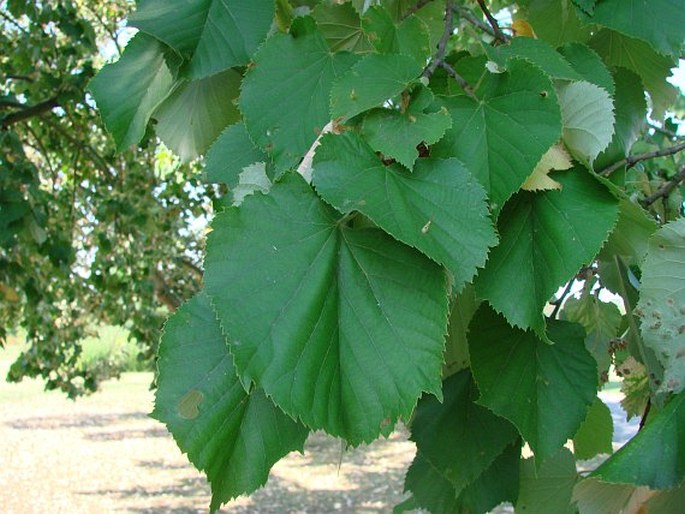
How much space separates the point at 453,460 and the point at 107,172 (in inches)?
152

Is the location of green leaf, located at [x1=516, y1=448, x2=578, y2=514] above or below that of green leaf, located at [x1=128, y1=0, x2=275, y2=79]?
below

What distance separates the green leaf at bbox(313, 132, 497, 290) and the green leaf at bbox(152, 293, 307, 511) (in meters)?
0.14

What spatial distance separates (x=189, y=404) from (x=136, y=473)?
8.65m

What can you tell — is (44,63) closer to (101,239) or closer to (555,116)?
(101,239)

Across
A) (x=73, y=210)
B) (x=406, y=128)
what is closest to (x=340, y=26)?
(x=406, y=128)

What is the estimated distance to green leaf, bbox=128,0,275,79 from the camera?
2.03 ft

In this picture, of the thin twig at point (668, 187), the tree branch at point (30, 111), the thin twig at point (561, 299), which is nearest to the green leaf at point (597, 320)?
the thin twig at point (561, 299)

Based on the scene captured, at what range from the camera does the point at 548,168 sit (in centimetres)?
55

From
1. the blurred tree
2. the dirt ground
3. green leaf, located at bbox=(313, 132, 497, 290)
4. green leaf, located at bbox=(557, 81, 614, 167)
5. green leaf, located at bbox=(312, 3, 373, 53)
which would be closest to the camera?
green leaf, located at bbox=(313, 132, 497, 290)

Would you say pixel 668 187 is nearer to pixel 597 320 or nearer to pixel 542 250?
pixel 597 320

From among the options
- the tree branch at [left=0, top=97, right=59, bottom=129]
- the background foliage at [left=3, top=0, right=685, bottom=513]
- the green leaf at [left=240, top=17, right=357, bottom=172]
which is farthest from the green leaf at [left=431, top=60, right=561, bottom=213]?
the tree branch at [left=0, top=97, right=59, bottom=129]

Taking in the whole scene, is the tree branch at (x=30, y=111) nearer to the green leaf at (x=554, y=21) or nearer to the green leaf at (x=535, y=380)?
the green leaf at (x=554, y=21)

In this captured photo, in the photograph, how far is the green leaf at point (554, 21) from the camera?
2.81 feet

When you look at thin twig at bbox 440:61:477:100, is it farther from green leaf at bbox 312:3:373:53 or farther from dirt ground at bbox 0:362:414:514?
dirt ground at bbox 0:362:414:514
